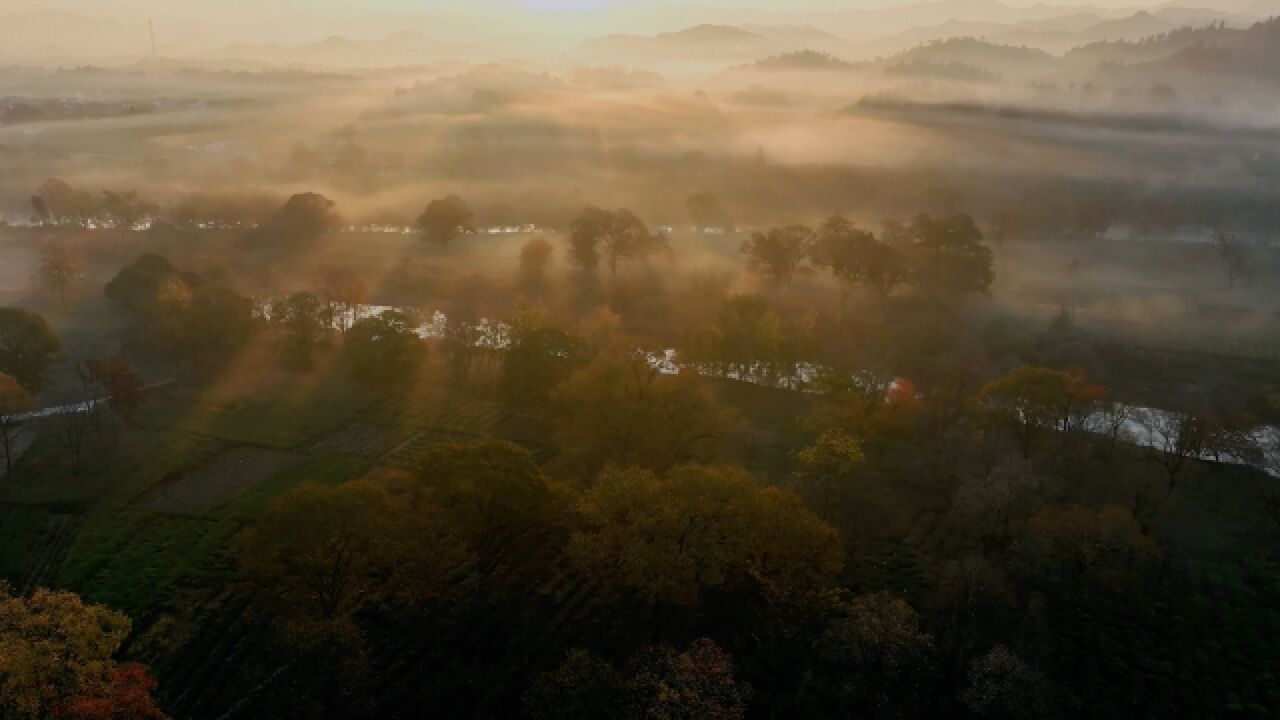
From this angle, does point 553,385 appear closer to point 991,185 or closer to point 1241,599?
point 1241,599

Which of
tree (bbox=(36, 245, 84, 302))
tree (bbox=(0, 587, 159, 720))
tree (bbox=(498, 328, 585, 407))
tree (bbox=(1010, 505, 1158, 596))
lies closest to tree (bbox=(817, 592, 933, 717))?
tree (bbox=(1010, 505, 1158, 596))

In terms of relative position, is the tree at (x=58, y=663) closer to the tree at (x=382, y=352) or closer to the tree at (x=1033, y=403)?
the tree at (x=382, y=352)

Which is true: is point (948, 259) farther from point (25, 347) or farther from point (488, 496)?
point (25, 347)

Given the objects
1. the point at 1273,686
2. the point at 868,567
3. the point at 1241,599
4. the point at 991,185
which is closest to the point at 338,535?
the point at 868,567

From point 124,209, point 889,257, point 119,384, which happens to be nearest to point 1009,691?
point 889,257

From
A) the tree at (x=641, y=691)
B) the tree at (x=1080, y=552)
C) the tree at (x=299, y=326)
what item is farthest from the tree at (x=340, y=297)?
the tree at (x=1080, y=552)

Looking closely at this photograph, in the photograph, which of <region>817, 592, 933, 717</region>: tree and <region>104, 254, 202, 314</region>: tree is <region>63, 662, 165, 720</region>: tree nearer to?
<region>817, 592, 933, 717</region>: tree
